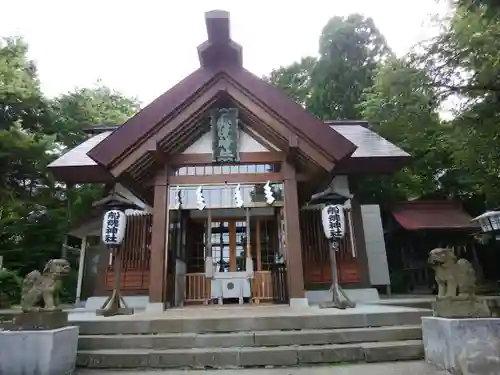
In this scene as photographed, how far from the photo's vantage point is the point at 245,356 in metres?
4.33

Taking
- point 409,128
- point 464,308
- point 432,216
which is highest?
point 409,128

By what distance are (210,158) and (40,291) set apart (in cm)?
464

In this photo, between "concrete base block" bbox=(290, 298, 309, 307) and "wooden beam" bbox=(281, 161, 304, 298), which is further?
"wooden beam" bbox=(281, 161, 304, 298)

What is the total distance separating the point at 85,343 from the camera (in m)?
4.63

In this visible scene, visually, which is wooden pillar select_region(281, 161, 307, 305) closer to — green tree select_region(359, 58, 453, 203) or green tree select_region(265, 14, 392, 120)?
green tree select_region(359, 58, 453, 203)

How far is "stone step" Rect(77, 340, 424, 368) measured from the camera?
4.30 meters

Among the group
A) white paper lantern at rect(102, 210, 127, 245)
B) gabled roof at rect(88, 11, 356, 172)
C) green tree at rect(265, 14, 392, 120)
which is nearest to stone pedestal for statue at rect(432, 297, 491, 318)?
gabled roof at rect(88, 11, 356, 172)

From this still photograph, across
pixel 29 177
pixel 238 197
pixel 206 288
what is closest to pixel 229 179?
pixel 238 197

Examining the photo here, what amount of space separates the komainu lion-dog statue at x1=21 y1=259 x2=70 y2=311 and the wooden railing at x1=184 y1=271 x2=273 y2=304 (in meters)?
4.59

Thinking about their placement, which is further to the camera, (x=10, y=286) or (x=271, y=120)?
(x=10, y=286)

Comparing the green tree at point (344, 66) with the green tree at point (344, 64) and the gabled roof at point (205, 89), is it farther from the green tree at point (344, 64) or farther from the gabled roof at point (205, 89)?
the gabled roof at point (205, 89)

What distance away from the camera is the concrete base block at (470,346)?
3.66 meters

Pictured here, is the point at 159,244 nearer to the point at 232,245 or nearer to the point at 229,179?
the point at 229,179

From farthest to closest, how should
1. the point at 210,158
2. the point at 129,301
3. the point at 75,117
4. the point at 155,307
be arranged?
1. the point at 75,117
2. the point at 129,301
3. the point at 210,158
4. the point at 155,307
